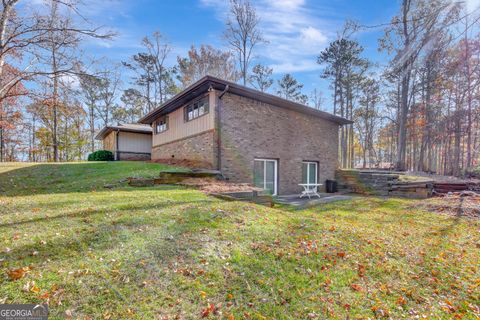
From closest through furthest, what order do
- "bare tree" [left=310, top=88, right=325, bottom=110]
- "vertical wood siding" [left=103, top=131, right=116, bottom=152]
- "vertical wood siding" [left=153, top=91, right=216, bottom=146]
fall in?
"vertical wood siding" [left=153, top=91, right=216, bottom=146] → "vertical wood siding" [left=103, top=131, right=116, bottom=152] → "bare tree" [left=310, top=88, right=325, bottom=110]

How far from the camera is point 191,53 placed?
24.2m

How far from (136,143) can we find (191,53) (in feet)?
37.8

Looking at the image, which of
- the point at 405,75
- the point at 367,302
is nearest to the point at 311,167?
the point at 405,75

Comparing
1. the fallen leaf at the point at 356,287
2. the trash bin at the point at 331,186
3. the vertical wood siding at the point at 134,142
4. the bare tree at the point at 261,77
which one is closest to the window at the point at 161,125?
the vertical wood siding at the point at 134,142

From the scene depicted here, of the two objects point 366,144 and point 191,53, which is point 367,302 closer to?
point 191,53

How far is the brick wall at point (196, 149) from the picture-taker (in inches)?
385

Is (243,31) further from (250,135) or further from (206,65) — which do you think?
(250,135)

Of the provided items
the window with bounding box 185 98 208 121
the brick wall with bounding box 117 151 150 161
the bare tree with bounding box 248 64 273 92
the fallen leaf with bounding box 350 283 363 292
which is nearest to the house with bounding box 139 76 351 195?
the window with bounding box 185 98 208 121

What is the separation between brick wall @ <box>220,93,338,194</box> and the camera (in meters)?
10.1

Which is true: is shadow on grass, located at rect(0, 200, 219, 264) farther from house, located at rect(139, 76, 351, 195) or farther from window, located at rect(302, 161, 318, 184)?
window, located at rect(302, 161, 318, 184)

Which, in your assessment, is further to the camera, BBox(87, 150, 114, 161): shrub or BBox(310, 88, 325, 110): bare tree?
BBox(310, 88, 325, 110): bare tree

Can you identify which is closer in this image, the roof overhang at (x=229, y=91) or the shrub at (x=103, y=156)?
the roof overhang at (x=229, y=91)

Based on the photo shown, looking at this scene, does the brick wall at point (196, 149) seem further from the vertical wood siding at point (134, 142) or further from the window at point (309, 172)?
the window at point (309, 172)

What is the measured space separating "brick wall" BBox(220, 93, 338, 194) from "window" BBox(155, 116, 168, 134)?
237 inches
